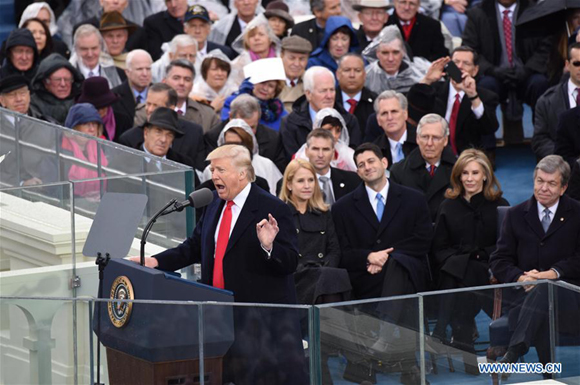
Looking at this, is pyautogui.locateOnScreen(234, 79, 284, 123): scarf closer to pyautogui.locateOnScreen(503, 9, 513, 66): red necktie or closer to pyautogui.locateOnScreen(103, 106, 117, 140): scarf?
pyautogui.locateOnScreen(103, 106, 117, 140): scarf

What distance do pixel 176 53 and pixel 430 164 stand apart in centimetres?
348

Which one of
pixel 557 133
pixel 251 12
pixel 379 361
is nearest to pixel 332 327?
pixel 379 361

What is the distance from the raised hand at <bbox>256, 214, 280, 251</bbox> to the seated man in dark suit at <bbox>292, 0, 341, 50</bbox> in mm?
6113

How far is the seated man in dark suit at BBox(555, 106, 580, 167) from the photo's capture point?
986 cm

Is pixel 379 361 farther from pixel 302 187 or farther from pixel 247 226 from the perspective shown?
pixel 302 187

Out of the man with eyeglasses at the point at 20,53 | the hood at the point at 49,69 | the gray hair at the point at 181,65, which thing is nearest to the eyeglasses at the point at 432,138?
the gray hair at the point at 181,65

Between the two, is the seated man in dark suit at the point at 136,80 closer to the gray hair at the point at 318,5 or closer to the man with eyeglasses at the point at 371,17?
the gray hair at the point at 318,5

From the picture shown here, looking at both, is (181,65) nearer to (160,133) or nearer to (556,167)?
(160,133)

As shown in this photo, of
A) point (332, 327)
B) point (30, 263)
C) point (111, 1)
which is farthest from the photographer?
point (111, 1)

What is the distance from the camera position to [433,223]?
30.7ft

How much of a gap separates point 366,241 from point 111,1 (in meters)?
5.46

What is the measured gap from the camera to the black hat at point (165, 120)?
9961 millimetres

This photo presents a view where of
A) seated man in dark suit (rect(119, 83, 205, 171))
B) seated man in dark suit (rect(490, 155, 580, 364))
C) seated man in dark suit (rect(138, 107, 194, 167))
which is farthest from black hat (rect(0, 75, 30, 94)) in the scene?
seated man in dark suit (rect(490, 155, 580, 364))

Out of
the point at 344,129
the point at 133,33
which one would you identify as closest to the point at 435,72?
the point at 344,129
